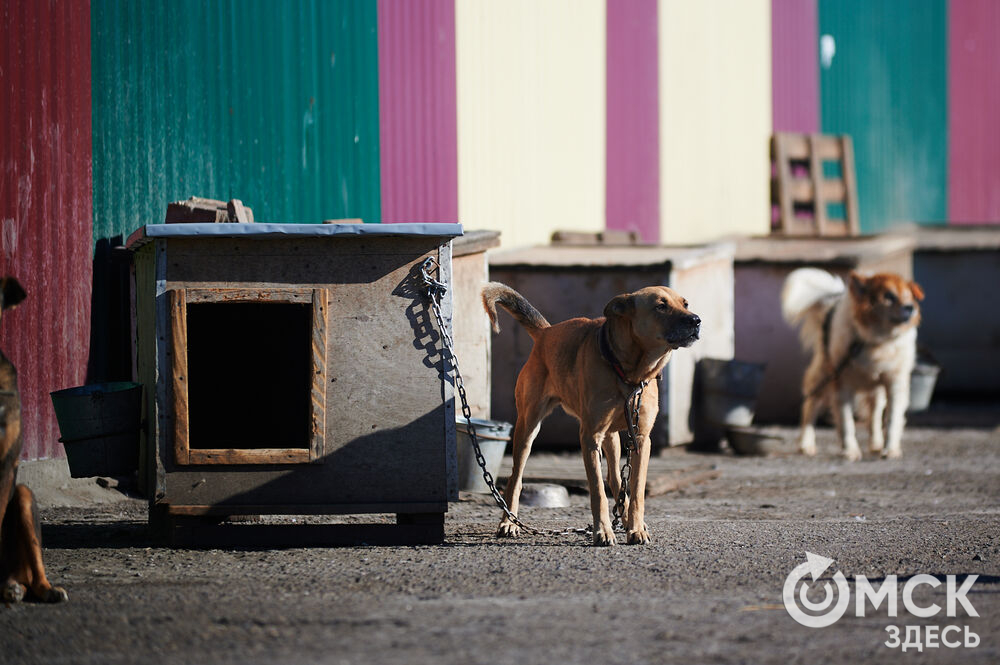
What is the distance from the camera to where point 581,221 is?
14305 millimetres

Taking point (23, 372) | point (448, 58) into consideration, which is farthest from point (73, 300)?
point (448, 58)

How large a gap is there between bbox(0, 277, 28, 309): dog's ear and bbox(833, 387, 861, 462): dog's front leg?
7522mm

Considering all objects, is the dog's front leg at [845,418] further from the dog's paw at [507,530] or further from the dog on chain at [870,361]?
the dog's paw at [507,530]

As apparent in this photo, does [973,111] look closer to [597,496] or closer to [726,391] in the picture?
[726,391]

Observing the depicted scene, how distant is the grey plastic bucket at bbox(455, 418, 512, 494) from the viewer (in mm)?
7637

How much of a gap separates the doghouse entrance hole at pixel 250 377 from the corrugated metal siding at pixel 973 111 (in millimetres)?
18203

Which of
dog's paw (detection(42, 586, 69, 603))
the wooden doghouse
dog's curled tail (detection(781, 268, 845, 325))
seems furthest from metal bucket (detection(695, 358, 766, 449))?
dog's paw (detection(42, 586, 69, 603))

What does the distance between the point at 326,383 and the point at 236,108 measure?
137 inches

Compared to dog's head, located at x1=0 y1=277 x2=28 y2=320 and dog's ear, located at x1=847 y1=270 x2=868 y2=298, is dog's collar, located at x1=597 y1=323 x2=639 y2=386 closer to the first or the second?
dog's head, located at x1=0 y1=277 x2=28 y2=320

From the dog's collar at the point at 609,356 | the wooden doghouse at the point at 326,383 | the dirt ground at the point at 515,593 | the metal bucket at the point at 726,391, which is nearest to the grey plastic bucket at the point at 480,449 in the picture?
the dirt ground at the point at 515,593

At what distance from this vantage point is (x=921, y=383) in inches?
486

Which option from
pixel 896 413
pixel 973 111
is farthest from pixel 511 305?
pixel 973 111

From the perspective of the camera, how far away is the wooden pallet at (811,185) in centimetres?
1870

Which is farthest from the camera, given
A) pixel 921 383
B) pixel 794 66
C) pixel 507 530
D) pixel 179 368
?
pixel 794 66
